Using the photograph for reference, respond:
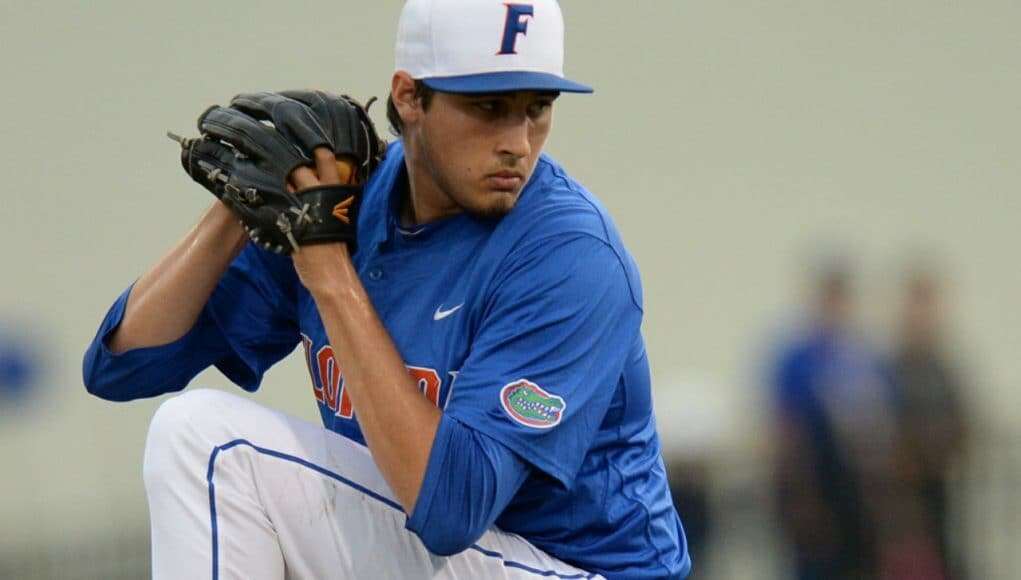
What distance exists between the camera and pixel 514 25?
3.63 meters

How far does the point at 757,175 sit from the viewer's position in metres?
11.8

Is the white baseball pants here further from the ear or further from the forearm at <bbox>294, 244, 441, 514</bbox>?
the ear

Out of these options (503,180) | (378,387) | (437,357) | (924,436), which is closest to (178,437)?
(378,387)

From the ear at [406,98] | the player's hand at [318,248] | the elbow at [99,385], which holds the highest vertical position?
the ear at [406,98]

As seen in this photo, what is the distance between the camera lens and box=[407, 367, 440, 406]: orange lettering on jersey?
369 centimetres

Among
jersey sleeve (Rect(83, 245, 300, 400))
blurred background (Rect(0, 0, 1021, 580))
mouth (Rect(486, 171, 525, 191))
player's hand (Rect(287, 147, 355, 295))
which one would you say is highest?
mouth (Rect(486, 171, 525, 191))

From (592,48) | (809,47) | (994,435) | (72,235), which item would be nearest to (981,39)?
(809,47)

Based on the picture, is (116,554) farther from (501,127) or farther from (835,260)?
(501,127)

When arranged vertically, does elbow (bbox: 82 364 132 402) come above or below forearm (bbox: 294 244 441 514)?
below

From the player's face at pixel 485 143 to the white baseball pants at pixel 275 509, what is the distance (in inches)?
22.2

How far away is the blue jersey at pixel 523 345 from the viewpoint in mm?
3555

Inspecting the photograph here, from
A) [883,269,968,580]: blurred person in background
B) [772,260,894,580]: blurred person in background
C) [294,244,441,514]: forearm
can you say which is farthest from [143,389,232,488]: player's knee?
[883,269,968,580]: blurred person in background

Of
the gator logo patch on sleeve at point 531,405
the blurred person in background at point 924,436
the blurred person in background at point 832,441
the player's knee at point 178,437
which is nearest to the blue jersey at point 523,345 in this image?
the gator logo patch on sleeve at point 531,405

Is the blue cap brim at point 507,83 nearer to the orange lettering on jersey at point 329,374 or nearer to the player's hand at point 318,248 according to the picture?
the player's hand at point 318,248
